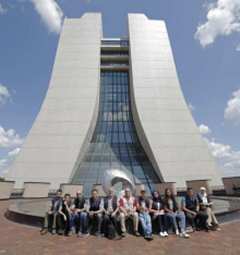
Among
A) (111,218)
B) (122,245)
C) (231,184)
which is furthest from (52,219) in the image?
(231,184)

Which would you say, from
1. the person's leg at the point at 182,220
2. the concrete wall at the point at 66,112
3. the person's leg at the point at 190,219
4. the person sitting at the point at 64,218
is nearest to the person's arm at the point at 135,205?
the person's leg at the point at 182,220

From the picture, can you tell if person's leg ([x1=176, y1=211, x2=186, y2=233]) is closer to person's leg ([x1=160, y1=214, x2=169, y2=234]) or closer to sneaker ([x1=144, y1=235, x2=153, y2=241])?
person's leg ([x1=160, y1=214, x2=169, y2=234])

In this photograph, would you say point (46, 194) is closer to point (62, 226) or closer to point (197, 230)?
point (62, 226)

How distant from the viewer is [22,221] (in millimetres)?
5992

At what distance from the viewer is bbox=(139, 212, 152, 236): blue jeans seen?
4579 millimetres

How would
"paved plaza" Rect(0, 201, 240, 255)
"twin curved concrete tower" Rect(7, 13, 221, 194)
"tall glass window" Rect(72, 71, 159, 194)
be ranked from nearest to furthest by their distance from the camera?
"paved plaza" Rect(0, 201, 240, 255) < "tall glass window" Rect(72, 71, 159, 194) < "twin curved concrete tower" Rect(7, 13, 221, 194)

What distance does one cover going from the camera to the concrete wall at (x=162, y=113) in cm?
1947

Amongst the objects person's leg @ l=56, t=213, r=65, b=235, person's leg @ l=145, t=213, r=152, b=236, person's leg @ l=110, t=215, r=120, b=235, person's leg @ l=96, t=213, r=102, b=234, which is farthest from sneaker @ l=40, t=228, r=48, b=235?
person's leg @ l=145, t=213, r=152, b=236

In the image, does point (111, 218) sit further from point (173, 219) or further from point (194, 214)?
point (194, 214)

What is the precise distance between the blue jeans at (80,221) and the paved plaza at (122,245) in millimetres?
285

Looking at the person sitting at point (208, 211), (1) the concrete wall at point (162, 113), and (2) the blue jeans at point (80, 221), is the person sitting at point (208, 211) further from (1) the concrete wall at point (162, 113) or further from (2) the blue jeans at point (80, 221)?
(1) the concrete wall at point (162, 113)

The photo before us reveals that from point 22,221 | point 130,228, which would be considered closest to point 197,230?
point 130,228

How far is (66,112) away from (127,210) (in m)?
19.1

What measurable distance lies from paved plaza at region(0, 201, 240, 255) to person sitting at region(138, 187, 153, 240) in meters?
0.18
